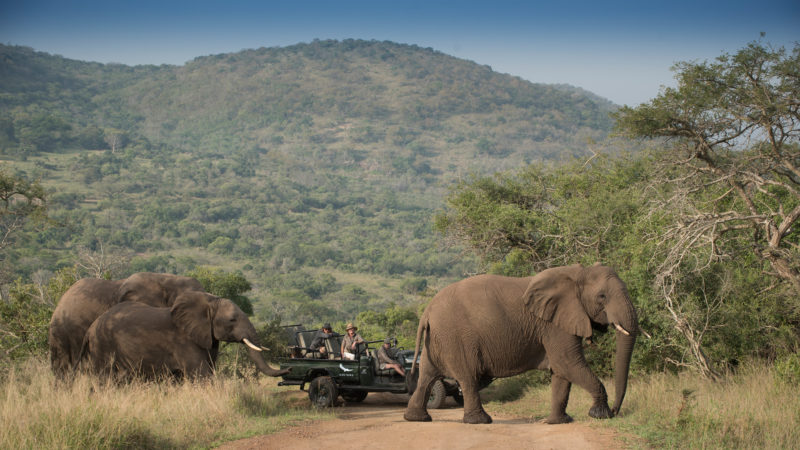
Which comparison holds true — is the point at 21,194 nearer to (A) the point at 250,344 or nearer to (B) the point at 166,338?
(B) the point at 166,338

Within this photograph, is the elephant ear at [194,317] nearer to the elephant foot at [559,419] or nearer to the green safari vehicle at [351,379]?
the green safari vehicle at [351,379]

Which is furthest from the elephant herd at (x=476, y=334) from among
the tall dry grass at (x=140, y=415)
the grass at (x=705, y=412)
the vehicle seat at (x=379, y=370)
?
the vehicle seat at (x=379, y=370)

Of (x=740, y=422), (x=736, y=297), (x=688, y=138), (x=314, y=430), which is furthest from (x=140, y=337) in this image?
(x=688, y=138)

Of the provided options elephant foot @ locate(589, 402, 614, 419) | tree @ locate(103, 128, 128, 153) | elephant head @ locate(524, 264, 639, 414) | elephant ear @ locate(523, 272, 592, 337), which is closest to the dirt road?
elephant foot @ locate(589, 402, 614, 419)

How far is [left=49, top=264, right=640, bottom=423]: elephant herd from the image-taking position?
12.4m

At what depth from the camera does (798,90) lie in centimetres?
1652

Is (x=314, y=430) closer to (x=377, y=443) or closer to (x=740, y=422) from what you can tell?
(x=377, y=443)

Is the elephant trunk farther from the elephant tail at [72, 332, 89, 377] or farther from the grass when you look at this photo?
the grass

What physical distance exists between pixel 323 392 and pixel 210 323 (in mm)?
2660

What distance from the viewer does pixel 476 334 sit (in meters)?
13.0

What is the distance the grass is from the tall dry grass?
486 cm

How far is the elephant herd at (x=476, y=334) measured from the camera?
1243cm

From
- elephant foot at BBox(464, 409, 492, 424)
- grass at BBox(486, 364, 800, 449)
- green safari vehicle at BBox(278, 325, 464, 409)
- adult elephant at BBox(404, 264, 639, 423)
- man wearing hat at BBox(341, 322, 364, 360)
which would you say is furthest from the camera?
man wearing hat at BBox(341, 322, 364, 360)

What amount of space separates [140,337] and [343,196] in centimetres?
16942
